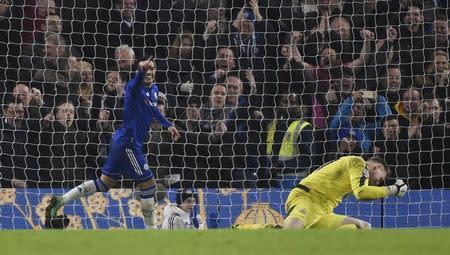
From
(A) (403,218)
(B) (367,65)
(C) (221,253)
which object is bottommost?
(A) (403,218)

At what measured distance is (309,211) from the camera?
816cm

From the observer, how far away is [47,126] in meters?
8.79

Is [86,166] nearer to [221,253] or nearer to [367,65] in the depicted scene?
[367,65]

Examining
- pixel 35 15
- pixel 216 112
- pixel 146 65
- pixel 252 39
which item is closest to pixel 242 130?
pixel 216 112

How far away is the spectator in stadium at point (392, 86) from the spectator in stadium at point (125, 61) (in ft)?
6.85

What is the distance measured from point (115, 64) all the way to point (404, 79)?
96.3 inches

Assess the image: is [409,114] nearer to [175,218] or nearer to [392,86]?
[392,86]

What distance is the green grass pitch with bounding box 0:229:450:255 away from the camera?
174 inches

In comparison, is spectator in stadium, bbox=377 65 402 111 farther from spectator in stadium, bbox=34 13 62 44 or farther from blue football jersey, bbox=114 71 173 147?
spectator in stadium, bbox=34 13 62 44

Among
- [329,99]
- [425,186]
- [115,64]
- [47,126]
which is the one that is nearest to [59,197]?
[47,126]

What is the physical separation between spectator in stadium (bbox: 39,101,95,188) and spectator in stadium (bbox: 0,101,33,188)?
0.38ft

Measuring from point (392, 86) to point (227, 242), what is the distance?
4.80 m

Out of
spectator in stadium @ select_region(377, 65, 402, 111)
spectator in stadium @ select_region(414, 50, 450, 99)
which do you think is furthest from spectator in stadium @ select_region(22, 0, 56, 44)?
spectator in stadium @ select_region(414, 50, 450, 99)

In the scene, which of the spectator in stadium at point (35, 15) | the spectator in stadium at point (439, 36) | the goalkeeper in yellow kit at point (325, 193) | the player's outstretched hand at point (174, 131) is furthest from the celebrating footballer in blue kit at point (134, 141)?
the spectator in stadium at point (439, 36)
